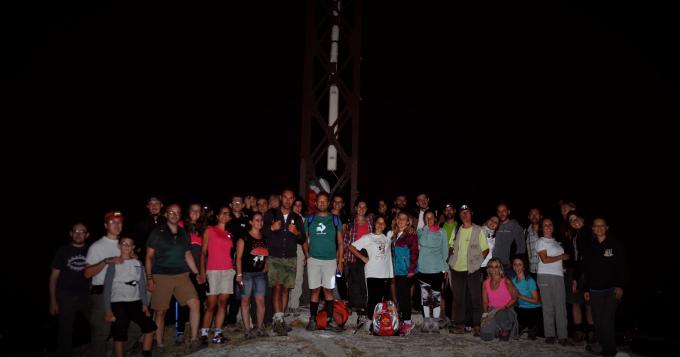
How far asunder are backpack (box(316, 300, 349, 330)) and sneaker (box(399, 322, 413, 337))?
0.69 m

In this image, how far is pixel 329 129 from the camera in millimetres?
9328

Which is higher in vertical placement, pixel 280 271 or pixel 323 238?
pixel 323 238

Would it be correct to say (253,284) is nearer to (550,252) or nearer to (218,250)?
(218,250)

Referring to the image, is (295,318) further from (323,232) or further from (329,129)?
(329,129)

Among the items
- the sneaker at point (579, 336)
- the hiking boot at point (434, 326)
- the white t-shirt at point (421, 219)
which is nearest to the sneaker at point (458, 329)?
the hiking boot at point (434, 326)

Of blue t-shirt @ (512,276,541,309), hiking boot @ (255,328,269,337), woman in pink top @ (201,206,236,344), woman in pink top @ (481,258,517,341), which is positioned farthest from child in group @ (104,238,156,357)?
blue t-shirt @ (512,276,541,309)

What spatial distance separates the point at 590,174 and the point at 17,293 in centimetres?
1400

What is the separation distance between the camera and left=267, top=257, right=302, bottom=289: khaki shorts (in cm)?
574

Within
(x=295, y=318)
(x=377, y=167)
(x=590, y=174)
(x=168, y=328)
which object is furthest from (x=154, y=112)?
(x=590, y=174)

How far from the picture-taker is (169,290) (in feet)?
16.7

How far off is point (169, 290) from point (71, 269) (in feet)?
3.14

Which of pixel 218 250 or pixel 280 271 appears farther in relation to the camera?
pixel 280 271

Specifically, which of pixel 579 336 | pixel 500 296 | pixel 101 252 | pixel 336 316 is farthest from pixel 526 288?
pixel 101 252

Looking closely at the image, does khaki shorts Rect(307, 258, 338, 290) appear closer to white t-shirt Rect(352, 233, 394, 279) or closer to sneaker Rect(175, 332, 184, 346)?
white t-shirt Rect(352, 233, 394, 279)
